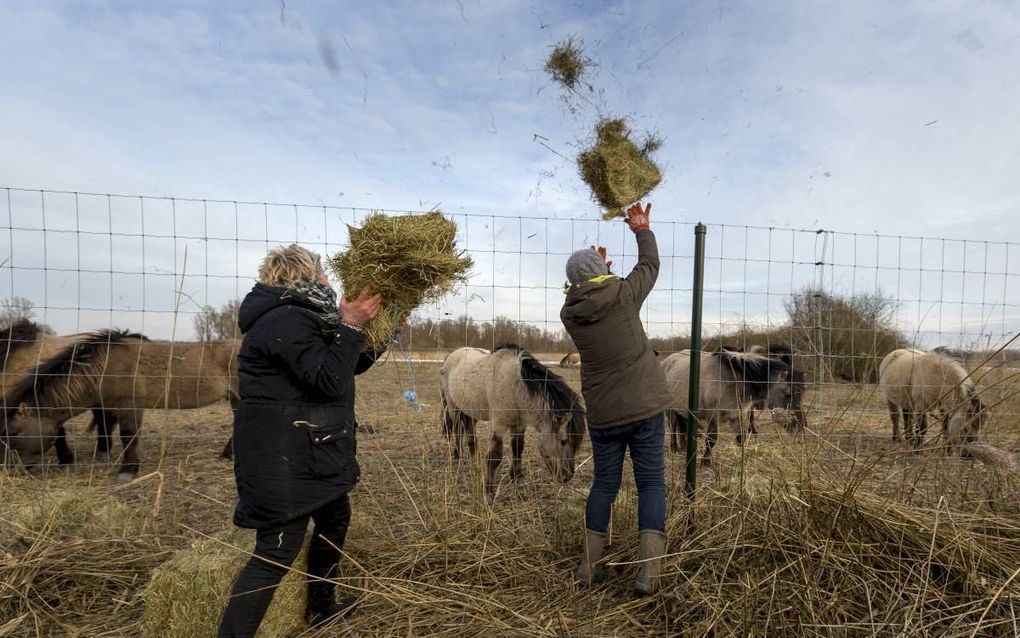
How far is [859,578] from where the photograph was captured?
7.66 ft

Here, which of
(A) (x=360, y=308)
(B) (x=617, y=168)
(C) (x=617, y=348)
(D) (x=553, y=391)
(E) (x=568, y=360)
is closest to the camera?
(A) (x=360, y=308)

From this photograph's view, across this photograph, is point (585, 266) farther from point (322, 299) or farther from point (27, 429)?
point (27, 429)

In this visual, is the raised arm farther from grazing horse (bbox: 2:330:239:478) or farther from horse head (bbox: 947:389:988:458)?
grazing horse (bbox: 2:330:239:478)

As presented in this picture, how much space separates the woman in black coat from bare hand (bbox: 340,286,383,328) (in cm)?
8

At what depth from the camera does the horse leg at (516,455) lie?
4.86 meters

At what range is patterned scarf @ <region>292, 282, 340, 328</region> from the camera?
223 cm

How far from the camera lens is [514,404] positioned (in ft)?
19.3

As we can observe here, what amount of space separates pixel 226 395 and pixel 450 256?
651cm

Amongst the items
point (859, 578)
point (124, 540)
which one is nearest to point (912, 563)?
point (859, 578)

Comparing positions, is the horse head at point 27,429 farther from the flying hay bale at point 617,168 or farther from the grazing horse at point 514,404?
the flying hay bale at point 617,168

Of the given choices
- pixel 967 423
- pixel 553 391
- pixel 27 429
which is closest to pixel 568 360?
pixel 553 391

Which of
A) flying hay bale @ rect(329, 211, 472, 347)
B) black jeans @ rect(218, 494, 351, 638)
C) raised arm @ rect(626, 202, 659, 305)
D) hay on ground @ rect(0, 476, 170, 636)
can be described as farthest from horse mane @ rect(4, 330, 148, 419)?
raised arm @ rect(626, 202, 659, 305)

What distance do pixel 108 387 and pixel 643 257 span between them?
6.78 metres

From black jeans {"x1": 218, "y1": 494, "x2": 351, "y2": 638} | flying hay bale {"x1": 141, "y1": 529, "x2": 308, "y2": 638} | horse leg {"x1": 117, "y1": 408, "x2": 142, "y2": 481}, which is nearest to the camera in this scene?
black jeans {"x1": 218, "y1": 494, "x2": 351, "y2": 638}
